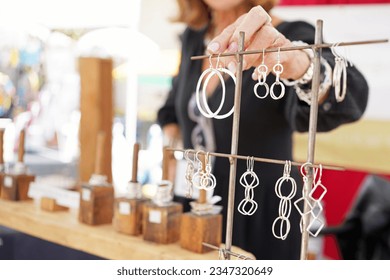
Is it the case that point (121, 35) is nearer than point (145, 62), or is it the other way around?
point (121, 35)

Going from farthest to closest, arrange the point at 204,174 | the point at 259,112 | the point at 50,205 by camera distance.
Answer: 1. the point at 259,112
2. the point at 50,205
3. the point at 204,174

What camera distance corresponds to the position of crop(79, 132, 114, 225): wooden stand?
93 centimetres

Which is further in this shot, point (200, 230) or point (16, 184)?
point (16, 184)

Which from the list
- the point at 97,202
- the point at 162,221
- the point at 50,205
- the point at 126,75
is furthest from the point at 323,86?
the point at 126,75

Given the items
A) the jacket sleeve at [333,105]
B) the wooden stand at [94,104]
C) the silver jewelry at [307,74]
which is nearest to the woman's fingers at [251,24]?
the silver jewelry at [307,74]

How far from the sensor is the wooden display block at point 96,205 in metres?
0.93

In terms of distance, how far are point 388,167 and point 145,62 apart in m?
1.40

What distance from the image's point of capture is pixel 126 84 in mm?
3018

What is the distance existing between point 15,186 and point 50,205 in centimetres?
12

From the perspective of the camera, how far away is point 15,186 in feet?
3.55

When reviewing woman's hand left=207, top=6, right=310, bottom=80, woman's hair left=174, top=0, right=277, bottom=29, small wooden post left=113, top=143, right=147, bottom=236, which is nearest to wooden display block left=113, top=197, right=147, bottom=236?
small wooden post left=113, top=143, right=147, bottom=236

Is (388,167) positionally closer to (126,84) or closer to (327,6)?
(327,6)

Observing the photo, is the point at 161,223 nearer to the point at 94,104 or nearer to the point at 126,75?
the point at 94,104

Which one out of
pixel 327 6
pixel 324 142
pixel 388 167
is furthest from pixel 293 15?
pixel 388 167
